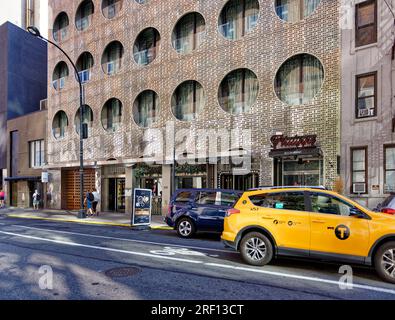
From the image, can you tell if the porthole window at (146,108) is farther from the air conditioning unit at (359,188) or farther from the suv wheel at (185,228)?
the air conditioning unit at (359,188)

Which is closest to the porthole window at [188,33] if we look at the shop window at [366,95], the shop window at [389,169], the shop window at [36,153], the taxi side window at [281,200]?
the shop window at [366,95]

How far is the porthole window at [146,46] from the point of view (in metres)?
20.0

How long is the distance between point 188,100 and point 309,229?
13274 millimetres

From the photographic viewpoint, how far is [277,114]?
48.7 ft

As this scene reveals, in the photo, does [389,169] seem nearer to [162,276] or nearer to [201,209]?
[201,209]

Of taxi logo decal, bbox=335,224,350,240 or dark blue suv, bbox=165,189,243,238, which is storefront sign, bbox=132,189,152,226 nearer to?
dark blue suv, bbox=165,189,243,238

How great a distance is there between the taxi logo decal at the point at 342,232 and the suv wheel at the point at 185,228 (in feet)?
19.1

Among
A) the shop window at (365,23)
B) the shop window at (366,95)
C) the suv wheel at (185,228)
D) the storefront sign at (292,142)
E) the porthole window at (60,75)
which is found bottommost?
the suv wheel at (185,228)

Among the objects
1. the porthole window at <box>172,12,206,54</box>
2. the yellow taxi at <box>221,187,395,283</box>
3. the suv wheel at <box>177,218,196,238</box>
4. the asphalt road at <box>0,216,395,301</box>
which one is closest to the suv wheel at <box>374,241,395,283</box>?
the yellow taxi at <box>221,187,395,283</box>

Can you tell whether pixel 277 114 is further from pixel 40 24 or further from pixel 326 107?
pixel 40 24

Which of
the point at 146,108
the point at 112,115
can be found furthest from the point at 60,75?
the point at 146,108

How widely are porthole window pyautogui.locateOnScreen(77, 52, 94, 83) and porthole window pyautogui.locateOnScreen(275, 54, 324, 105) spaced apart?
1489 centimetres
